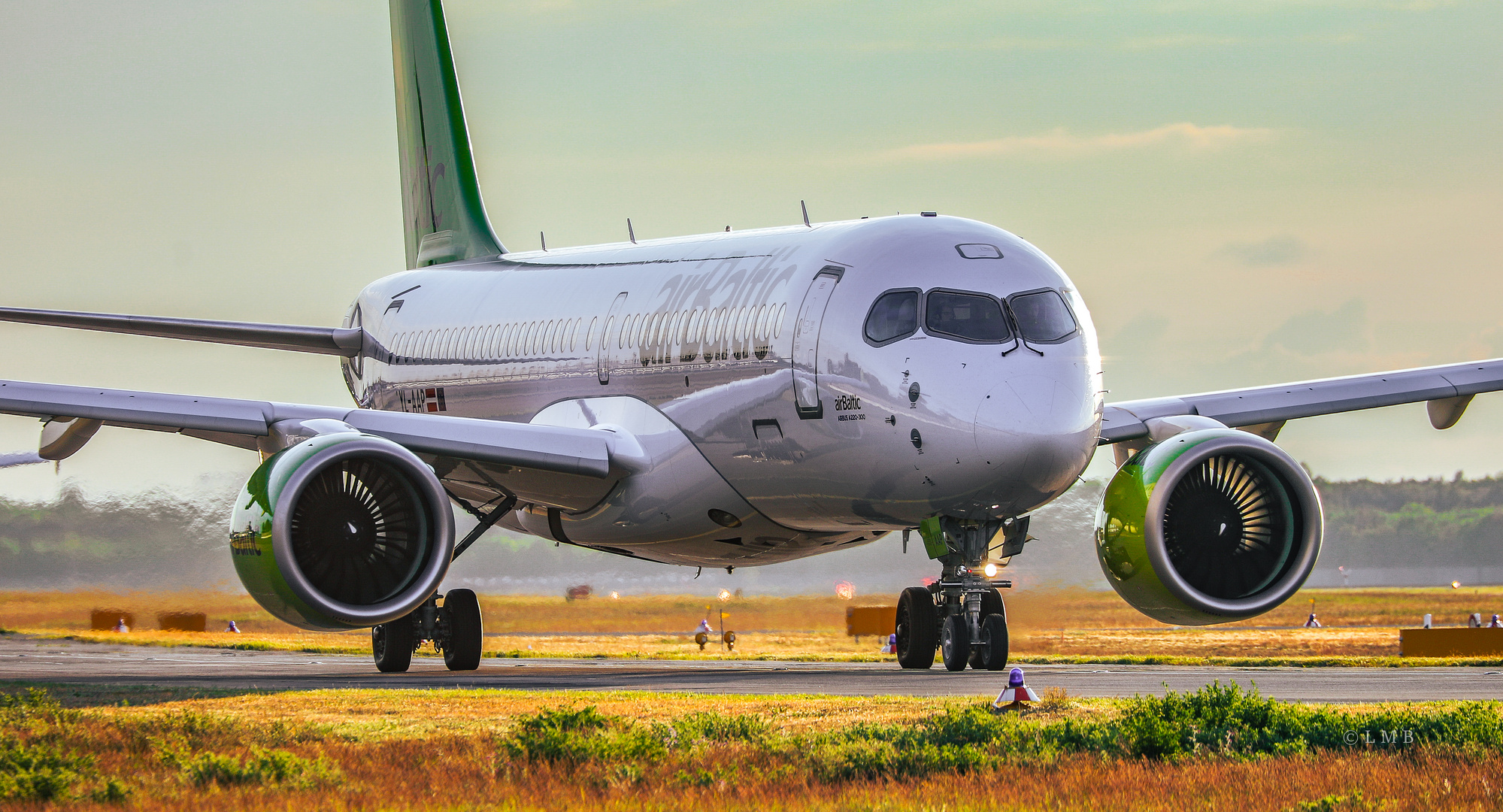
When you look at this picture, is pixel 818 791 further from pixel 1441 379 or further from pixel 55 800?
pixel 1441 379

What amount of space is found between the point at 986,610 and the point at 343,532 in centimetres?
654

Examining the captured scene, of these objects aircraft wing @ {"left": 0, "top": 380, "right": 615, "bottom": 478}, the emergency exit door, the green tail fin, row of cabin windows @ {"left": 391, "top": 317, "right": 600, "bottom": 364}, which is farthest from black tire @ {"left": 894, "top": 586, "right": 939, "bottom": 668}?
the green tail fin

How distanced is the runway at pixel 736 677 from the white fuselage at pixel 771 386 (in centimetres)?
158

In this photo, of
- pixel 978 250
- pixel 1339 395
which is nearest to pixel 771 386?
pixel 978 250

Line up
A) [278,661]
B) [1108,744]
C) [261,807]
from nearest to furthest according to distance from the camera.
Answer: [261,807], [1108,744], [278,661]

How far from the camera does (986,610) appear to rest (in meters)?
19.0

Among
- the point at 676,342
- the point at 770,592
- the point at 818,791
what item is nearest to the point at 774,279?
the point at 676,342

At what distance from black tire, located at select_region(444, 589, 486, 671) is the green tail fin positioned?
369 inches

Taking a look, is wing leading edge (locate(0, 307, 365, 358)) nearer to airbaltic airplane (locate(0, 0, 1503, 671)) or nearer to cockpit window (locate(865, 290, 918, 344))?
airbaltic airplane (locate(0, 0, 1503, 671))

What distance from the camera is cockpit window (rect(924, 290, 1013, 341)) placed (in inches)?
666

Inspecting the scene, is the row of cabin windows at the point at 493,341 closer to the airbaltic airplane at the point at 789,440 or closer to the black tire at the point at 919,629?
the airbaltic airplane at the point at 789,440

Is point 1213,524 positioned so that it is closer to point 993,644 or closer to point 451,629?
point 993,644

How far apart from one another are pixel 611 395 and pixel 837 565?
13855 millimetres

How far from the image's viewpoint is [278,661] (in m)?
24.4
